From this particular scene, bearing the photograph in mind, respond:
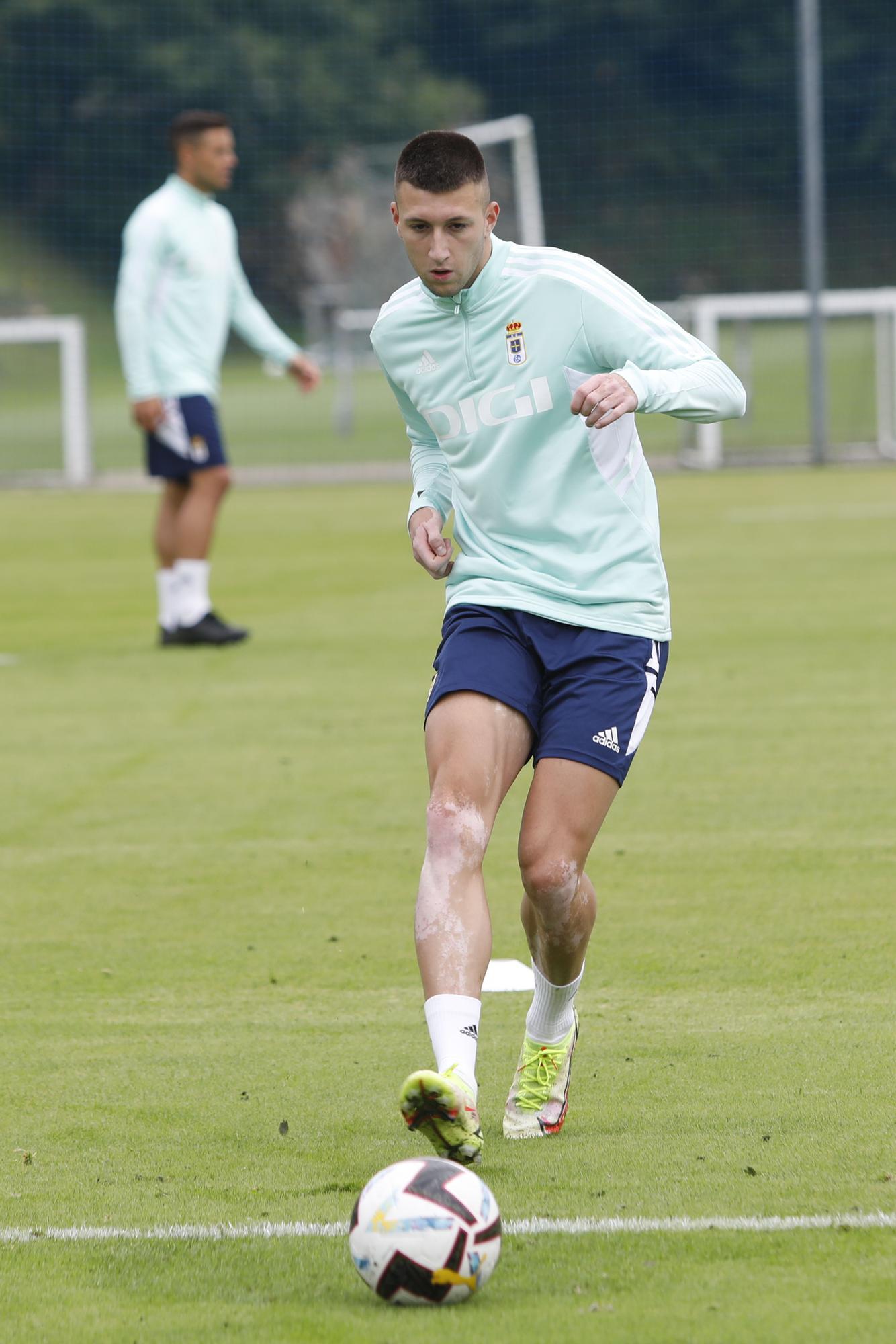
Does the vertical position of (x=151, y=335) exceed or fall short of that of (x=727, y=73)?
it falls short

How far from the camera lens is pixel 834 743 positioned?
324 inches

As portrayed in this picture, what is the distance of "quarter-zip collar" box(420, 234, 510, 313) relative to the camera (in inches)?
168

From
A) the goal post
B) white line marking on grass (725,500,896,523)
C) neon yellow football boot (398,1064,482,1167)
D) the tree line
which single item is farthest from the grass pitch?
the tree line

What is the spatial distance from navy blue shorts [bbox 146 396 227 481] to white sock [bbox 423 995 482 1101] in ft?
26.1

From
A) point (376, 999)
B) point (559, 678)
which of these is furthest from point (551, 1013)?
point (376, 999)

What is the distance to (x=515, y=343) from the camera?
426 centimetres

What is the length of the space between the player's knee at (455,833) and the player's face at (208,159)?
7.83 metres

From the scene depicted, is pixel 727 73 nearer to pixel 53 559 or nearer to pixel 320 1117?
pixel 53 559

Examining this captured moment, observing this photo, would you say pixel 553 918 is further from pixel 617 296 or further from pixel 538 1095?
pixel 617 296

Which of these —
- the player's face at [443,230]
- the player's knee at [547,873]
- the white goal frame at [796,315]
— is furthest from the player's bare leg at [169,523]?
the white goal frame at [796,315]

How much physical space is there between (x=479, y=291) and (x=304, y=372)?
746 cm

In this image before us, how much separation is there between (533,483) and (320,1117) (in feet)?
4.46

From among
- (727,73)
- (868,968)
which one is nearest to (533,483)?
(868,968)

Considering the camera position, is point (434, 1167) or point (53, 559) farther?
point (53, 559)
